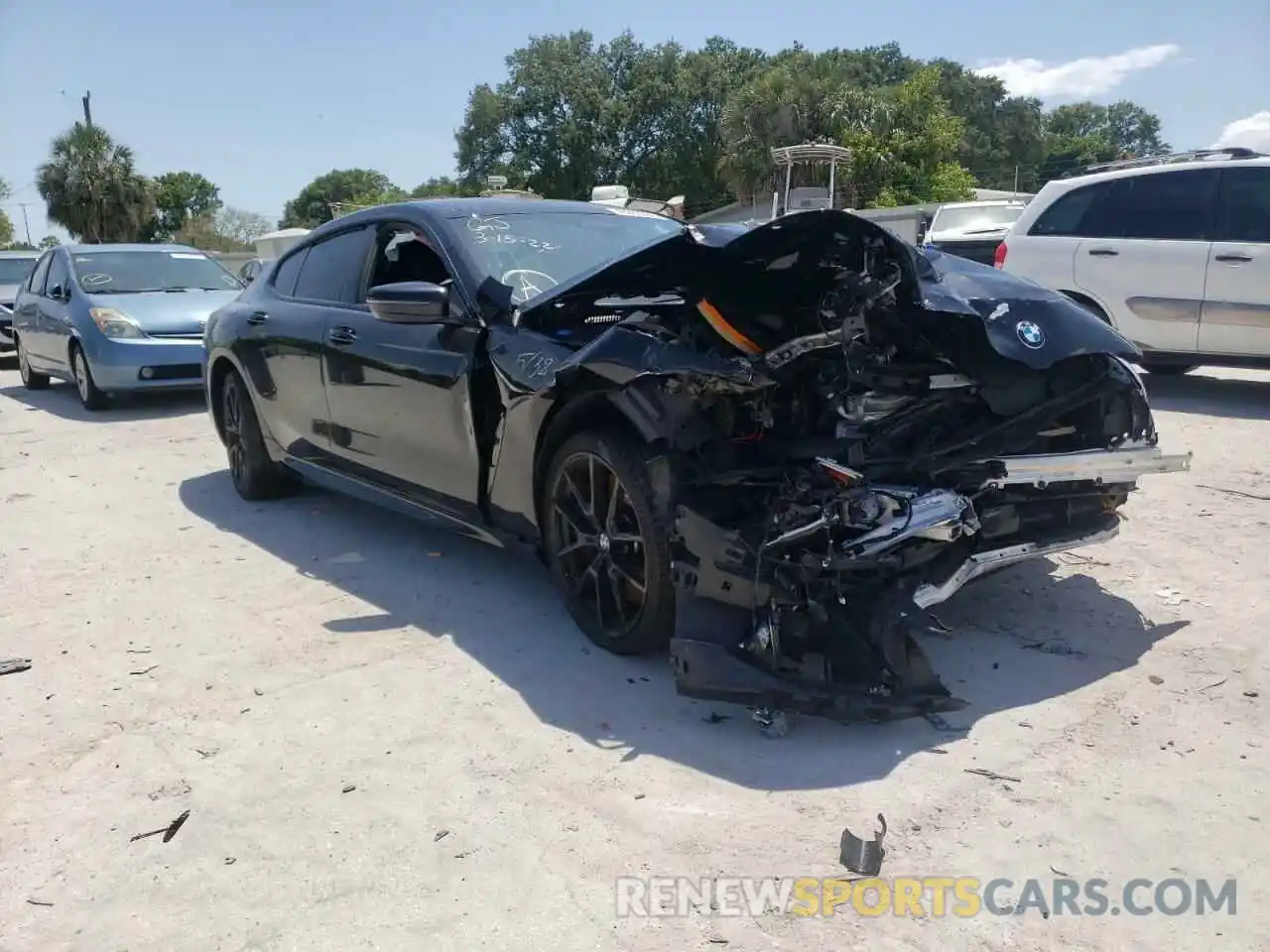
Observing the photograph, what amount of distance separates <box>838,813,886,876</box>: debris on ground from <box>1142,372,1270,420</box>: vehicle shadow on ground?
20.5 ft

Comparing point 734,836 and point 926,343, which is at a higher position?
point 926,343

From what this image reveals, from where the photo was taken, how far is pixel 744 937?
2322 mm

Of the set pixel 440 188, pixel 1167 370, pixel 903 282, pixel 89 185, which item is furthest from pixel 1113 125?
pixel 903 282

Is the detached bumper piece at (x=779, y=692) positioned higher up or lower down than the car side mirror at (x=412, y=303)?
lower down

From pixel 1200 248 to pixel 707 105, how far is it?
43.5m

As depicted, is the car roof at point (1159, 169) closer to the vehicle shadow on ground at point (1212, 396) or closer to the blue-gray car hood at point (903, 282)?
the vehicle shadow on ground at point (1212, 396)

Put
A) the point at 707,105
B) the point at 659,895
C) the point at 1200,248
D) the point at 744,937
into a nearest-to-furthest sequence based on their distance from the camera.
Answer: the point at 744,937 → the point at 659,895 → the point at 1200,248 → the point at 707,105

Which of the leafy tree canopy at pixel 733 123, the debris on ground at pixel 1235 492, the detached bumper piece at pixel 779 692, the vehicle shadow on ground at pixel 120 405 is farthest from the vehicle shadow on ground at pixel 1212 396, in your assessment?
the leafy tree canopy at pixel 733 123

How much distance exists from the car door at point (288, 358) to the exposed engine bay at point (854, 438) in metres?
2.16

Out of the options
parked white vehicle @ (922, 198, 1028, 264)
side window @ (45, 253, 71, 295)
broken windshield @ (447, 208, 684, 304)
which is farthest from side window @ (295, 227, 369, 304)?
parked white vehicle @ (922, 198, 1028, 264)

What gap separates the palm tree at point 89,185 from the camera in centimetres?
4031

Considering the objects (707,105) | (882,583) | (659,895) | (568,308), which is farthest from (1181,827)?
(707,105)

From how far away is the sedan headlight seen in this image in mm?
9930

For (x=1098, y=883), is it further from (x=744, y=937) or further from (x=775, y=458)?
(x=775, y=458)
